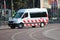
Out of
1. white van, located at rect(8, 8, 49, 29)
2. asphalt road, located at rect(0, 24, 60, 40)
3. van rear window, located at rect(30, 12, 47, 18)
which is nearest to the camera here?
asphalt road, located at rect(0, 24, 60, 40)

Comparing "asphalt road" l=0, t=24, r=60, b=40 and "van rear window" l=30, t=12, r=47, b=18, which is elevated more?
"van rear window" l=30, t=12, r=47, b=18

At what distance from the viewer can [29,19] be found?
36062 mm

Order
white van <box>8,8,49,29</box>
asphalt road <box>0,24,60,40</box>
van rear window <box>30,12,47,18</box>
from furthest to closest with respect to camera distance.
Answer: van rear window <box>30,12,47,18</box>
white van <box>8,8,49,29</box>
asphalt road <box>0,24,60,40</box>

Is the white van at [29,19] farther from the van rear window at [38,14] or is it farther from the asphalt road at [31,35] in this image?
the asphalt road at [31,35]

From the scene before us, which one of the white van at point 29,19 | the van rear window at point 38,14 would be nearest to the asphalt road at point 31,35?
the white van at point 29,19

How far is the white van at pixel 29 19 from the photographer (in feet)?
117

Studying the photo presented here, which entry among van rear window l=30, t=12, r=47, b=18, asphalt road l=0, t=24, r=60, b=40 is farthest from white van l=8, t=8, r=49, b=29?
asphalt road l=0, t=24, r=60, b=40

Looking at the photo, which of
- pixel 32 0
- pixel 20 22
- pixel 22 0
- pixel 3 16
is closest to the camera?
pixel 20 22

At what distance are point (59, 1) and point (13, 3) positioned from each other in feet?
37.6

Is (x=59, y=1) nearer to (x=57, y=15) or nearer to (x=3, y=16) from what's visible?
(x=57, y=15)

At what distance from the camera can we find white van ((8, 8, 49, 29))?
117ft

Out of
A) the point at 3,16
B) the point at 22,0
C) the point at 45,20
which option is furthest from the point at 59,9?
the point at 45,20

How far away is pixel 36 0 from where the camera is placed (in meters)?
69.1

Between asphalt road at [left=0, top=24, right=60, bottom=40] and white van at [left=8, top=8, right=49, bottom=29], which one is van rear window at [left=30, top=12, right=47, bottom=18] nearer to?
white van at [left=8, top=8, right=49, bottom=29]
